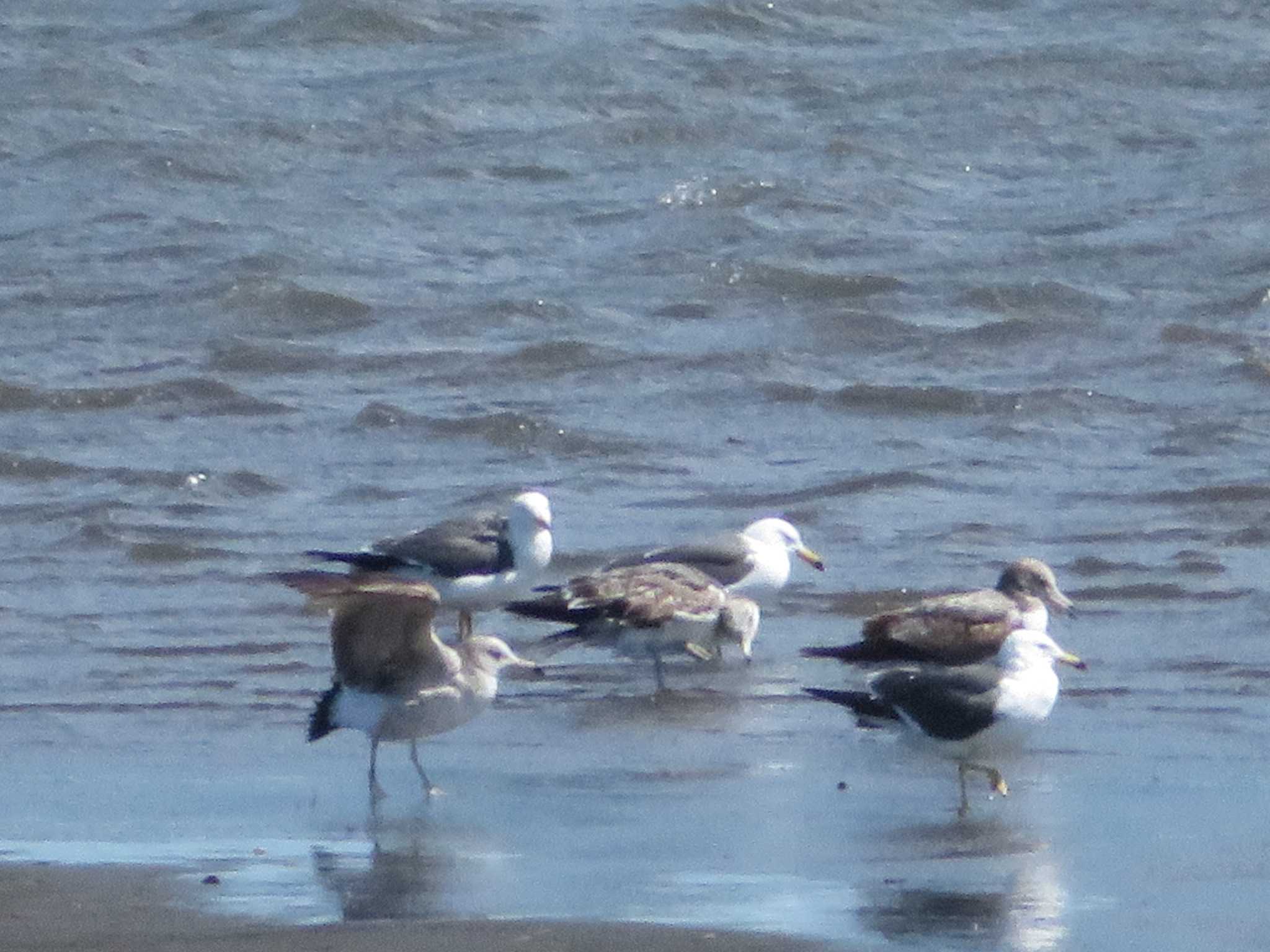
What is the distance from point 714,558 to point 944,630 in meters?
1.54

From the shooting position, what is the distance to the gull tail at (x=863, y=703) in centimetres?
682

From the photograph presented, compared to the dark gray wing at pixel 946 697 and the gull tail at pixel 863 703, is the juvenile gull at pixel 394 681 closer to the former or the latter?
the gull tail at pixel 863 703

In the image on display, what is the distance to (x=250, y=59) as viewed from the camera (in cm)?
2033

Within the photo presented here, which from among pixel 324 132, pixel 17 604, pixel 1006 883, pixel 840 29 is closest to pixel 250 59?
pixel 324 132

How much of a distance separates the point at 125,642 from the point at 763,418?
4.39 meters

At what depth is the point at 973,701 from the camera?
261 inches

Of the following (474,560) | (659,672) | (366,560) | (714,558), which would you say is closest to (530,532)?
(474,560)

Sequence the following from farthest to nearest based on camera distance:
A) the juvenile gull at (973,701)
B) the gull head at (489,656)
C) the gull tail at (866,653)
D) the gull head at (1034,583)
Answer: the gull head at (1034,583), the gull tail at (866,653), the gull head at (489,656), the juvenile gull at (973,701)

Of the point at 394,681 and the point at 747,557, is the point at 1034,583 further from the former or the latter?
the point at 394,681

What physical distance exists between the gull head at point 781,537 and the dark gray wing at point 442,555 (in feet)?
2.91

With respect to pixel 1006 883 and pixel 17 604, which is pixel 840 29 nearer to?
pixel 17 604

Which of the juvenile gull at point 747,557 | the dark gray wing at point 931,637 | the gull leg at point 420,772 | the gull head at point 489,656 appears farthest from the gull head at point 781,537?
the gull leg at point 420,772

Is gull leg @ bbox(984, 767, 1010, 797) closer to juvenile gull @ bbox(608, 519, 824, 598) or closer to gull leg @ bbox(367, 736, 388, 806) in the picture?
gull leg @ bbox(367, 736, 388, 806)

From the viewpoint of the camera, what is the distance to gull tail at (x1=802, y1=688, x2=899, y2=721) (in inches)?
269
